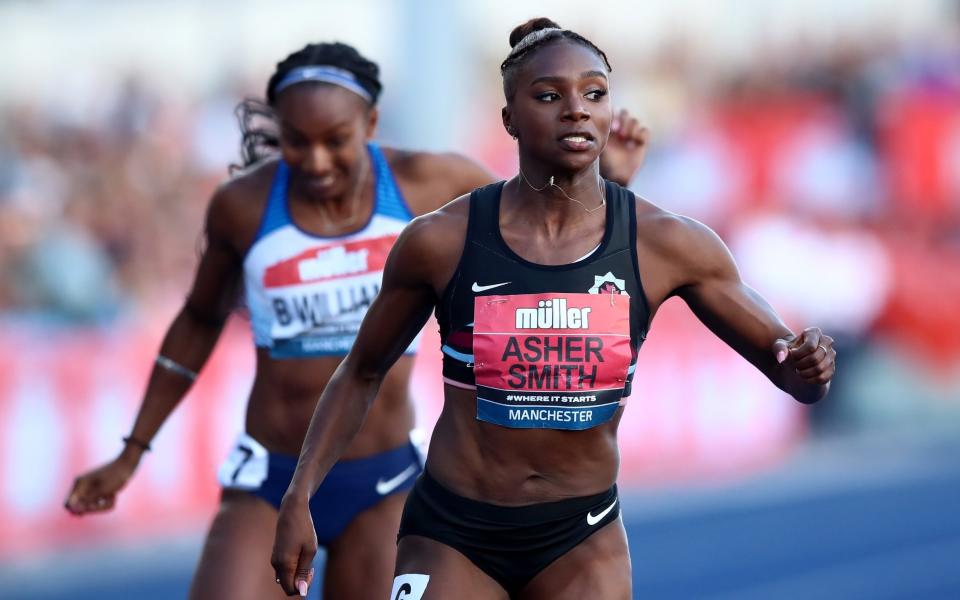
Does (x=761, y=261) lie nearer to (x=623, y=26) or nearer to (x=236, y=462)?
(x=623, y=26)

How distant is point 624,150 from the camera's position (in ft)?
16.2

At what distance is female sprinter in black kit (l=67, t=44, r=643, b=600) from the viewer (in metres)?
4.95

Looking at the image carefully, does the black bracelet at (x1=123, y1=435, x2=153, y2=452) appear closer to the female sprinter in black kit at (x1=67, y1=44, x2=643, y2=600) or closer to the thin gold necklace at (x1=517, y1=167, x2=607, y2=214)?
the female sprinter in black kit at (x1=67, y1=44, x2=643, y2=600)

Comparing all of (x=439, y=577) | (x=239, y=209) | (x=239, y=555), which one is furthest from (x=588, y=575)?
(x=239, y=209)

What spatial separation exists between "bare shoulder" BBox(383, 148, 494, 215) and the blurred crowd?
6386 mm

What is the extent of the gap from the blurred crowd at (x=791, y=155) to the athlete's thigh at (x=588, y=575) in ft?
25.8

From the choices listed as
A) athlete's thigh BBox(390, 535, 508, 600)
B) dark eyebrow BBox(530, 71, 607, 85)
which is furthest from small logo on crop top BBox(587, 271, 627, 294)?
athlete's thigh BBox(390, 535, 508, 600)

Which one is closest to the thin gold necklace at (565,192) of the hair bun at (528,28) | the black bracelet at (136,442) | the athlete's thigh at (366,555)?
the hair bun at (528,28)

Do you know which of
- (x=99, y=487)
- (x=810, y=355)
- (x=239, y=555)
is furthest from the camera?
(x=99, y=487)

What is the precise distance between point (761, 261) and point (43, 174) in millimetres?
7852

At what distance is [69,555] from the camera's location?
31.5 ft

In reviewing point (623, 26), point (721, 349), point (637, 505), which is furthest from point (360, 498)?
point (623, 26)

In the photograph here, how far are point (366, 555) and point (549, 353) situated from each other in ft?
4.73

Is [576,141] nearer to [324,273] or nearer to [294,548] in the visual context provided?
[294,548]
